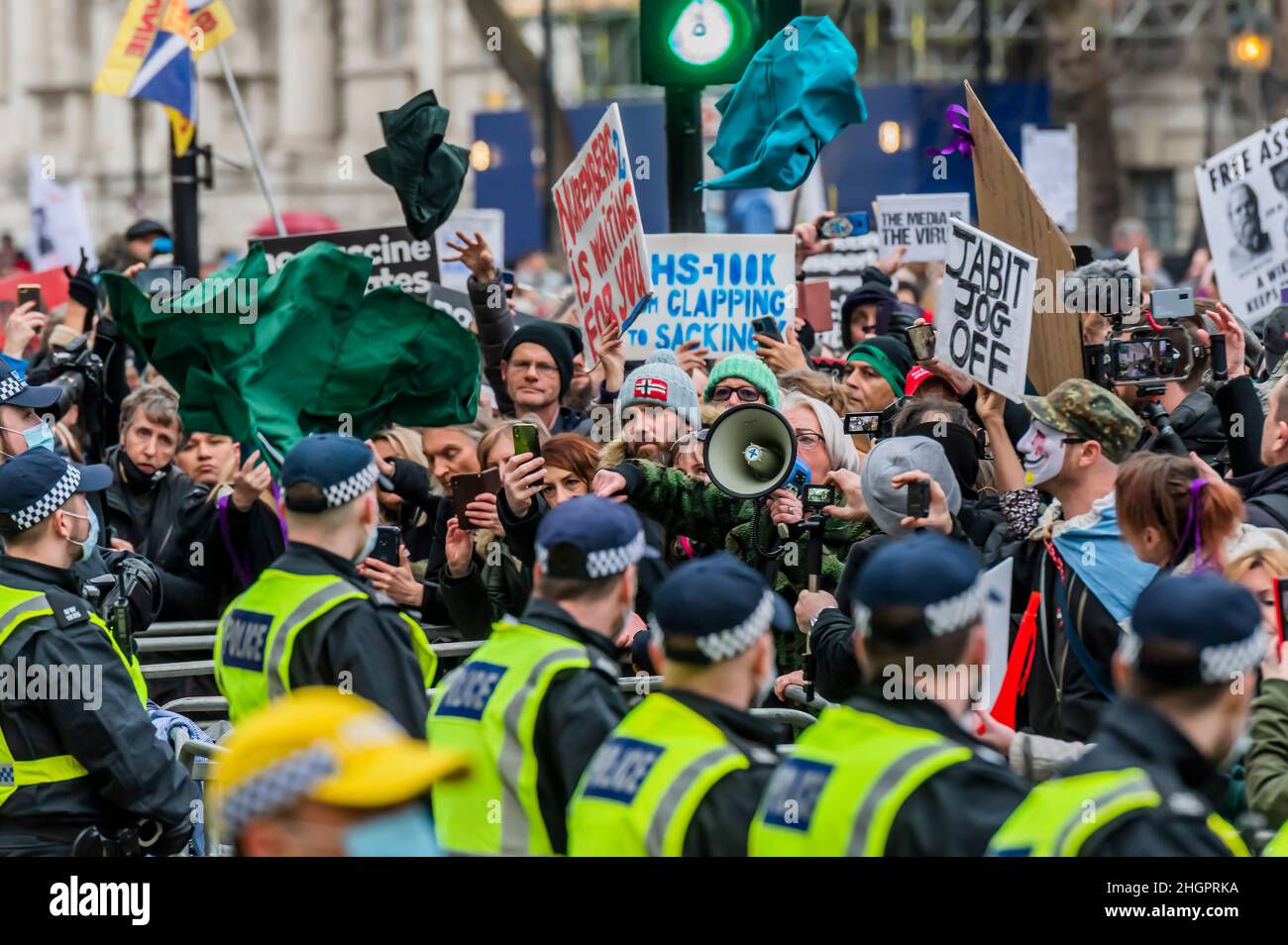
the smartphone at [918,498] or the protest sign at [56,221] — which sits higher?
the protest sign at [56,221]

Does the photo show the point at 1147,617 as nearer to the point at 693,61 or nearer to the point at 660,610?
the point at 660,610

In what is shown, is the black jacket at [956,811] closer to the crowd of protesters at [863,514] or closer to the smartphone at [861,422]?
the crowd of protesters at [863,514]

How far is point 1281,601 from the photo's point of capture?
543 cm

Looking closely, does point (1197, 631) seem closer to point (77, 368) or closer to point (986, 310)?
point (986, 310)

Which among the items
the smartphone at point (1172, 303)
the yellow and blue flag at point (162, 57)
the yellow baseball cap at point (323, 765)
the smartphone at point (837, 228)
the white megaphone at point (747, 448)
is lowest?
the yellow baseball cap at point (323, 765)

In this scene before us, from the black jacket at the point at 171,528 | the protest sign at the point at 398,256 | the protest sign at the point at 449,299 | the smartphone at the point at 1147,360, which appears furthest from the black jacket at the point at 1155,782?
the protest sign at the point at 398,256

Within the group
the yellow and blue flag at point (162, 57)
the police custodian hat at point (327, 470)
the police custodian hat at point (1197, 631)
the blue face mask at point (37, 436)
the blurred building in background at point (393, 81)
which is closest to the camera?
the police custodian hat at point (1197, 631)

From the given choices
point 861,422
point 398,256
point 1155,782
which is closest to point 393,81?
point 398,256

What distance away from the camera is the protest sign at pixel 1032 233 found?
8016mm

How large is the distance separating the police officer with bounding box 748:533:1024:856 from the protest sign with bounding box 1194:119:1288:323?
22.3ft

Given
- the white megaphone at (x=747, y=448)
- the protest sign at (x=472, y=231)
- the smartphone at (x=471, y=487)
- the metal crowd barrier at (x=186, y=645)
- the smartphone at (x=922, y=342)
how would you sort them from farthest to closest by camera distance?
the protest sign at (x=472, y=231)
the smartphone at (x=922, y=342)
the metal crowd barrier at (x=186, y=645)
the smartphone at (x=471, y=487)
the white megaphone at (x=747, y=448)

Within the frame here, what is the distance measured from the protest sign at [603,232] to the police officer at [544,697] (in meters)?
3.85

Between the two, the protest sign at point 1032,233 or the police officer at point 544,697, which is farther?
the protest sign at point 1032,233
